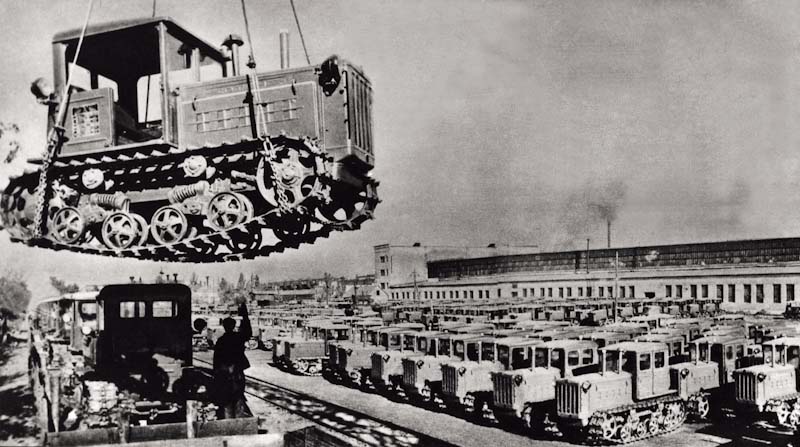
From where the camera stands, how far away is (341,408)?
15930 mm

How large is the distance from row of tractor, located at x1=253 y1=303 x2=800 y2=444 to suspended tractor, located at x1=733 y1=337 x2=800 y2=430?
2 centimetres

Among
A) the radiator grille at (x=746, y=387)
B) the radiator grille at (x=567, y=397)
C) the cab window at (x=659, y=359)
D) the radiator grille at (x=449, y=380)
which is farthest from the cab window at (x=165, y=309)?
the radiator grille at (x=746, y=387)

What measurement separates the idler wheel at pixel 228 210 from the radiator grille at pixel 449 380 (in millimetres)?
8325

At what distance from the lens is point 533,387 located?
43.3ft

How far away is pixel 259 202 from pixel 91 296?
9390 millimetres

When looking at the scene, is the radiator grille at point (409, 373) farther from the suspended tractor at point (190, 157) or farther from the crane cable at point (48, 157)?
the crane cable at point (48, 157)

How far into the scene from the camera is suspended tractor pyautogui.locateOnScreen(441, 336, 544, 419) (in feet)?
47.5

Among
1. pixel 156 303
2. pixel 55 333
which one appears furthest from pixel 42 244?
pixel 55 333

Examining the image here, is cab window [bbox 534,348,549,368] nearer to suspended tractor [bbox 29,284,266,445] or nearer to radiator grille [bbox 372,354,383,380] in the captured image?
radiator grille [bbox 372,354,383,380]

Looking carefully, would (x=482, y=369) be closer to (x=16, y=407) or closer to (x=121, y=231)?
(x=121, y=231)

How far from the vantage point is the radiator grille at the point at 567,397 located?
12135 mm

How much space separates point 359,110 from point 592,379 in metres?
7.68

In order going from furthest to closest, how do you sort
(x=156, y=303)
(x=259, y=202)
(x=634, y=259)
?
1. (x=634, y=259)
2. (x=156, y=303)
3. (x=259, y=202)

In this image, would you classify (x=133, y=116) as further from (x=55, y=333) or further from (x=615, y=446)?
(x=55, y=333)
